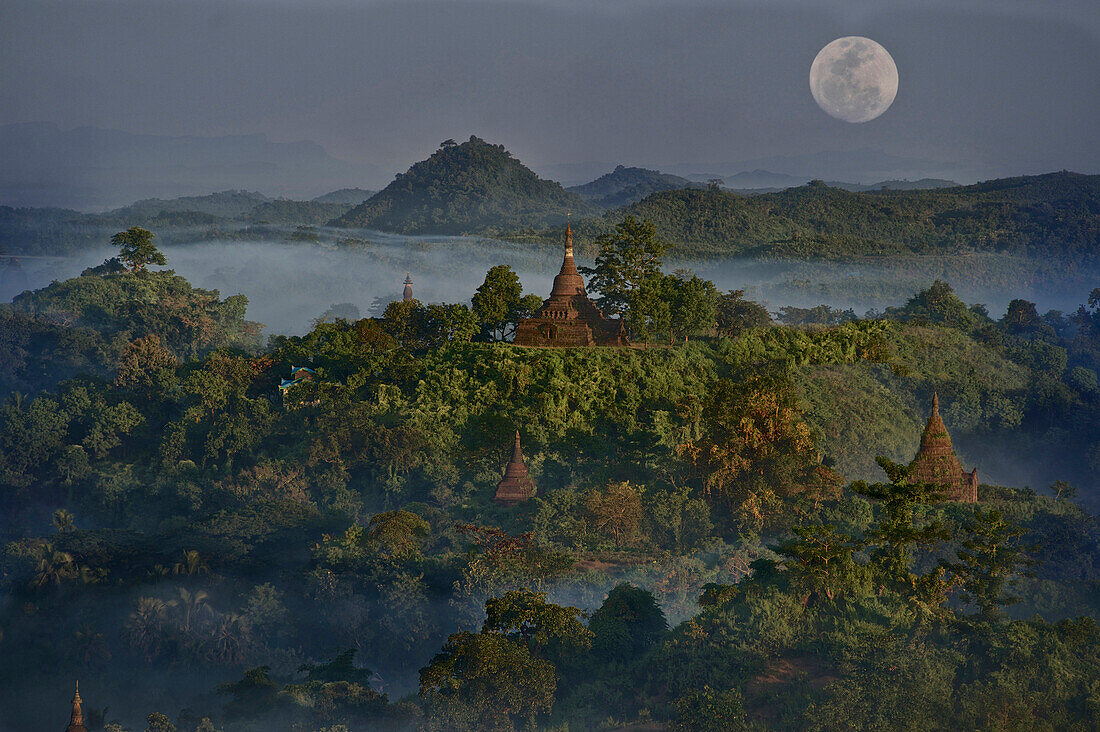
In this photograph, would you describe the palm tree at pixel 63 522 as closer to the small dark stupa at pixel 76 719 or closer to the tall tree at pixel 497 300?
the small dark stupa at pixel 76 719

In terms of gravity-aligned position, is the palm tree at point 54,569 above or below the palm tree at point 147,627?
above

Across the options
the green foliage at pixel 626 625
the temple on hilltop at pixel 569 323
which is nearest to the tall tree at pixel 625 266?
the temple on hilltop at pixel 569 323

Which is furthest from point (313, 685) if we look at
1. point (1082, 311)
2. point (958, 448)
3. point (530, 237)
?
point (530, 237)

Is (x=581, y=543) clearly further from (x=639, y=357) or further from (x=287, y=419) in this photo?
(x=287, y=419)

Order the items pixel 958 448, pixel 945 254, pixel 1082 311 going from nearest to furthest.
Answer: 1. pixel 958 448
2. pixel 1082 311
3. pixel 945 254

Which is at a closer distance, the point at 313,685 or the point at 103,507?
the point at 313,685

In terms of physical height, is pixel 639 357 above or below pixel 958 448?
above
